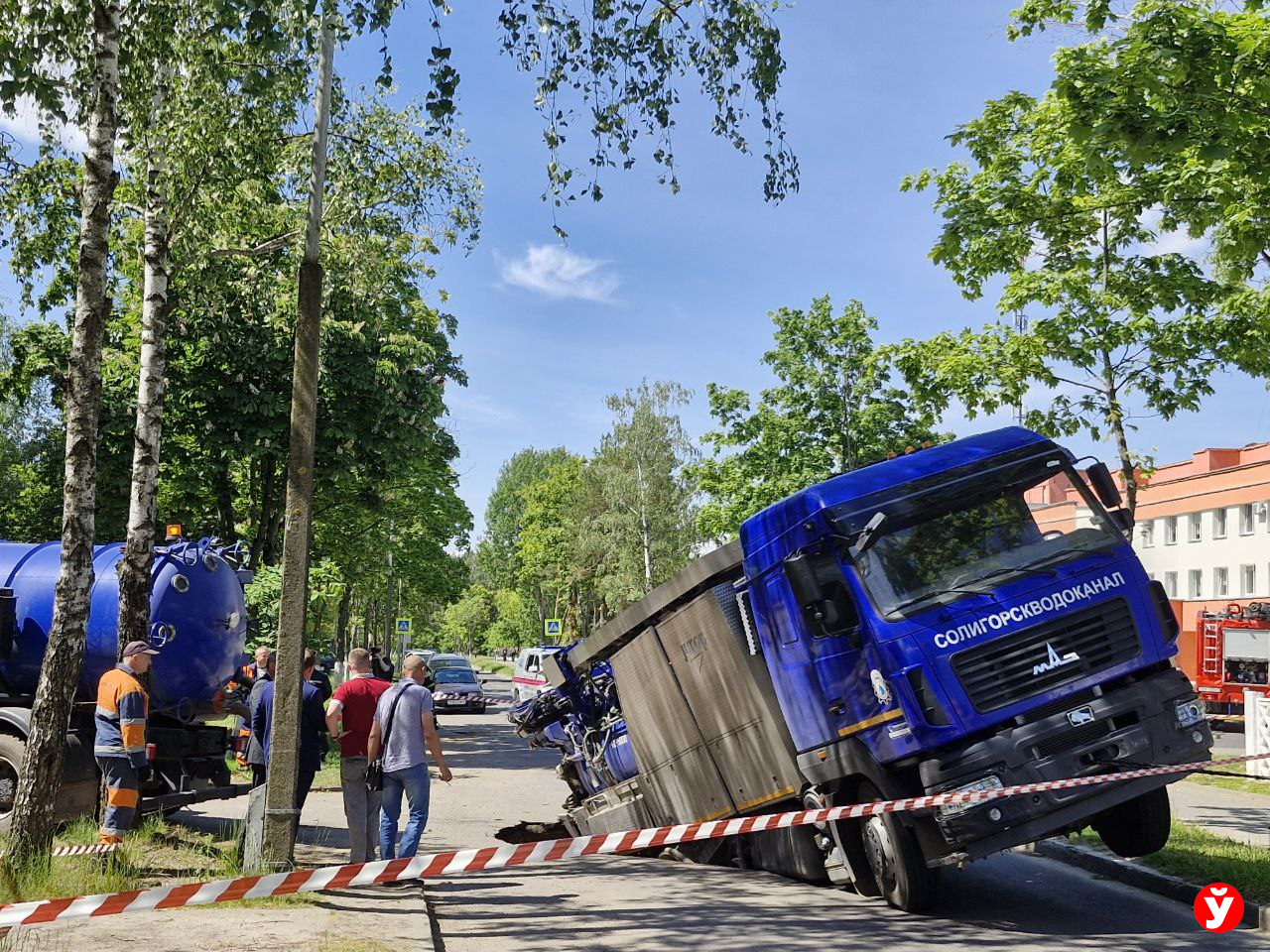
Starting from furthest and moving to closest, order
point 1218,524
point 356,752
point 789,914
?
point 1218,524, point 356,752, point 789,914

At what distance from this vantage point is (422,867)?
274 inches

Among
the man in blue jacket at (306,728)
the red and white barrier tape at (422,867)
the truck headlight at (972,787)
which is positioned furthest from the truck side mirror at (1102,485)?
the man in blue jacket at (306,728)

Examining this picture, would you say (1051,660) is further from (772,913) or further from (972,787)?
(772,913)

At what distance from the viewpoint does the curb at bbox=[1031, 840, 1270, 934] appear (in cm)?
739

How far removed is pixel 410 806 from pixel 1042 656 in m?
5.03

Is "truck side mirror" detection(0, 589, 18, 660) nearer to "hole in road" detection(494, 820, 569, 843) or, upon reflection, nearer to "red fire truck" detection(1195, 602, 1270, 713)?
"hole in road" detection(494, 820, 569, 843)

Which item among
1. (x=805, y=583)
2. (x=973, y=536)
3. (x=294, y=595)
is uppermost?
(x=973, y=536)

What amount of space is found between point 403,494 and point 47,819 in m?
26.7

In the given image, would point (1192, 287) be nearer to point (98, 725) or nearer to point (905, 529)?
point (905, 529)

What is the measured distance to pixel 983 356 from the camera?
54.5ft

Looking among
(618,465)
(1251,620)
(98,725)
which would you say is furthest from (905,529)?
(618,465)

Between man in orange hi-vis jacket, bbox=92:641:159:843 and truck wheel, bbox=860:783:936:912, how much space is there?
18.6ft

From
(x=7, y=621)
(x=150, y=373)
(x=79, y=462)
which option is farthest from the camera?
(x=150, y=373)

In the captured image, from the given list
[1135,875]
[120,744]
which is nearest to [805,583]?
[1135,875]
